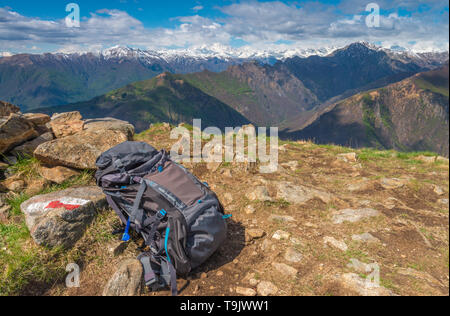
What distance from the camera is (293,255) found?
5.06 meters

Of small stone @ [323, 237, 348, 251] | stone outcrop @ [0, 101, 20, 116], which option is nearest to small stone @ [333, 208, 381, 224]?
small stone @ [323, 237, 348, 251]

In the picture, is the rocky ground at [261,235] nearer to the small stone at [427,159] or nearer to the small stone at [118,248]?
the small stone at [118,248]

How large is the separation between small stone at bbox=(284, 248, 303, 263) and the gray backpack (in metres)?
1.34

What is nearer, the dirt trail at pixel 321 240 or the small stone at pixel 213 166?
the dirt trail at pixel 321 240

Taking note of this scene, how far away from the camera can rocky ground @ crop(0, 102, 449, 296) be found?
4438mm

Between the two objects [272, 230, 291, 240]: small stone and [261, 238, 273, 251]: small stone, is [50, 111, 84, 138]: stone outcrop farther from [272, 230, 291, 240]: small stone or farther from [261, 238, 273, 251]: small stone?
[272, 230, 291, 240]: small stone

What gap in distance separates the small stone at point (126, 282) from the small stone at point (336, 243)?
389 cm

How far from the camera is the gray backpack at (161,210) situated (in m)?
4.67

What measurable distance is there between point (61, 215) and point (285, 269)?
461 cm

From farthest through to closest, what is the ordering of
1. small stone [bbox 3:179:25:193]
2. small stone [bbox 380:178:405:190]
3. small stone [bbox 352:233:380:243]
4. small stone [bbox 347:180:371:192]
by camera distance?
small stone [bbox 347:180:371:192] < small stone [bbox 380:178:405:190] < small stone [bbox 3:179:25:193] < small stone [bbox 352:233:380:243]

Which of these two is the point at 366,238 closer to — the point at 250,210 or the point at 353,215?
the point at 353,215

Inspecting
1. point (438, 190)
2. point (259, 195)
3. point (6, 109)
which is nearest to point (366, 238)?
point (259, 195)

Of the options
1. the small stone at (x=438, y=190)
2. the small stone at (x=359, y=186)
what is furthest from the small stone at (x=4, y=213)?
the small stone at (x=438, y=190)
